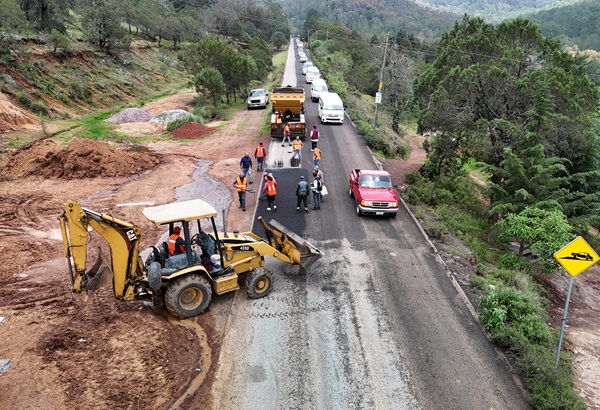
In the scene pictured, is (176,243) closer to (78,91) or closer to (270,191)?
(270,191)

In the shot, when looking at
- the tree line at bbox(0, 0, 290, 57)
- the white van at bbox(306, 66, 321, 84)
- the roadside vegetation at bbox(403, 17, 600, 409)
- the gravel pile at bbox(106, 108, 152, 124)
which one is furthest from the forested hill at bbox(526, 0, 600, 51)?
the gravel pile at bbox(106, 108, 152, 124)

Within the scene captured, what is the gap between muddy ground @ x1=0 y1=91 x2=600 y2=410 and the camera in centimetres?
757

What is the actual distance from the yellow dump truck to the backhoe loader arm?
17.6 meters

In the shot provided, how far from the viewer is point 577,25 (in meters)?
162

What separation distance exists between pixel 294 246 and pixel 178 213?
3.32 meters

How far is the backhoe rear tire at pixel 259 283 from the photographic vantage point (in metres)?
10.2

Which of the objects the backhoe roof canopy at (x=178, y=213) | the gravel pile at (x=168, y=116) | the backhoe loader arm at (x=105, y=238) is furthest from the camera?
the gravel pile at (x=168, y=116)

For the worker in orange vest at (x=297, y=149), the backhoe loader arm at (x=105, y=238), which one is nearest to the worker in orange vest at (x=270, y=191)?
the worker in orange vest at (x=297, y=149)

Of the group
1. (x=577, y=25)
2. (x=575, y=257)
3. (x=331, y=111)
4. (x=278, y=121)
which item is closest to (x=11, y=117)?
(x=278, y=121)

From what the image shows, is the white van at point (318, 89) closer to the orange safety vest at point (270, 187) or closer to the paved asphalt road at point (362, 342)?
the orange safety vest at point (270, 187)

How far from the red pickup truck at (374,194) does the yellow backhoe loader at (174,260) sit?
209 inches

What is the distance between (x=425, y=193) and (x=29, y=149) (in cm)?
1959

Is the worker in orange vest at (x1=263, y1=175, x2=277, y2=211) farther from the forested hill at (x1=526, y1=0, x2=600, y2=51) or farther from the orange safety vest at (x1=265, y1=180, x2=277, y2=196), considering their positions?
the forested hill at (x1=526, y1=0, x2=600, y2=51)

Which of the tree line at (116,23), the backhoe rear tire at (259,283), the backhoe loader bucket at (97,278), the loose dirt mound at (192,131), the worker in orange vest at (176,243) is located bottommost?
the loose dirt mound at (192,131)
